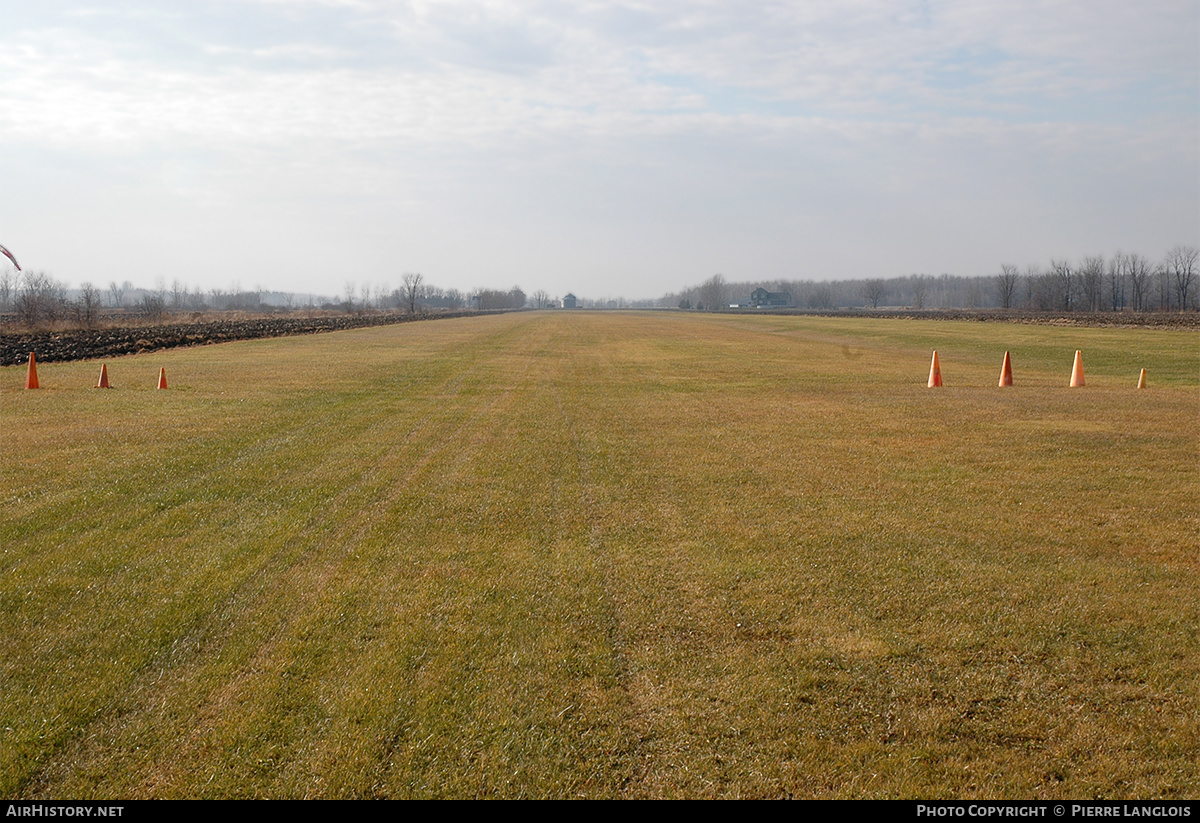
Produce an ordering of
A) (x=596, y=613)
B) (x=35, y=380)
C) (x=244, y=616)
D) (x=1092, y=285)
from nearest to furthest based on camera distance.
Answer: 1. (x=244, y=616)
2. (x=596, y=613)
3. (x=35, y=380)
4. (x=1092, y=285)

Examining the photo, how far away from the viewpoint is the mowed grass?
11.8 ft

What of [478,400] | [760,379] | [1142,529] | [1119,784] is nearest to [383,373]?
[478,400]

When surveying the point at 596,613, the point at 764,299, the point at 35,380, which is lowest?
the point at 596,613

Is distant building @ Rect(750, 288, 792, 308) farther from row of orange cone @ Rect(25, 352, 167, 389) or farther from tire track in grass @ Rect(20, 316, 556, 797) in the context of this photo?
tire track in grass @ Rect(20, 316, 556, 797)

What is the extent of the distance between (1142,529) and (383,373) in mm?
18503

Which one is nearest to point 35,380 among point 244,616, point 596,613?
point 244,616

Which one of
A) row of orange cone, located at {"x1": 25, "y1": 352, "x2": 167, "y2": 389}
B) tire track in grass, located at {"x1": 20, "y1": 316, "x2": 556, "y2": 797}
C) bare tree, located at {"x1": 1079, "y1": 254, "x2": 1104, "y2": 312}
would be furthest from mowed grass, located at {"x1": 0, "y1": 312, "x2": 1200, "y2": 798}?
bare tree, located at {"x1": 1079, "y1": 254, "x2": 1104, "y2": 312}

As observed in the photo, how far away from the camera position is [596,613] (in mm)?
5273

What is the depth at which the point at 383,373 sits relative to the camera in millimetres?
21609

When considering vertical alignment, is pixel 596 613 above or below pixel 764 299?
below

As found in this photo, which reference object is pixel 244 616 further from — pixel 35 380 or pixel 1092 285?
pixel 1092 285

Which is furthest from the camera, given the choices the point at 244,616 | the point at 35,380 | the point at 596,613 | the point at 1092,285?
the point at 1092,285

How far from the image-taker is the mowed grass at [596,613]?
3.60 metres

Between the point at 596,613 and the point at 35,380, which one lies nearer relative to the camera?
the point at 596,613
